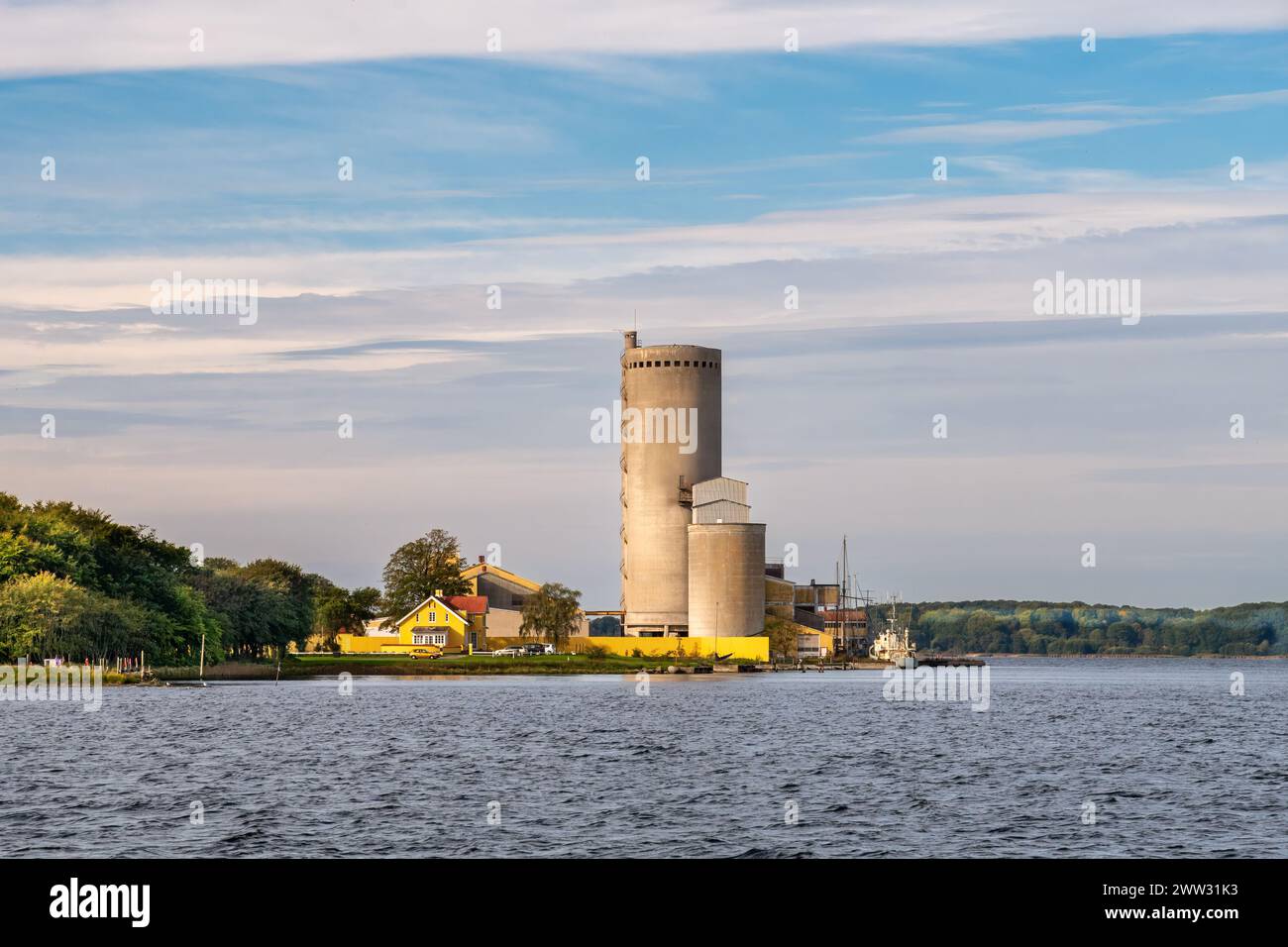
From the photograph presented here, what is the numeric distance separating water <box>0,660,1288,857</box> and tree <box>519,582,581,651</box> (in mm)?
89260

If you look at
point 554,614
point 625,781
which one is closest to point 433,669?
point 554,614

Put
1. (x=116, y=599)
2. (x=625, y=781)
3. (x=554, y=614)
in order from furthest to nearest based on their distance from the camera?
(x=554, y=614)
(x=116, y=599)
(x=625, y=781)

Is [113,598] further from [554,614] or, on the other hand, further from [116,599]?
[554,614]

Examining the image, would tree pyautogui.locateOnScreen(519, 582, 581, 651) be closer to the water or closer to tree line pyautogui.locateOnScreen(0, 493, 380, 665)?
tree line pyautogui.locateOnScreen(0, 493, 380, 665)

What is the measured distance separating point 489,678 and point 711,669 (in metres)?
35.6

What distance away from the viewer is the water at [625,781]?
39.1 metres

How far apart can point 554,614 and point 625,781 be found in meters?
140

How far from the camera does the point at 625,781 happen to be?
54156 millimetres

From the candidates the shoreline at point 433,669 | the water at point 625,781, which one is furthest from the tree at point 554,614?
the water at point 625,781

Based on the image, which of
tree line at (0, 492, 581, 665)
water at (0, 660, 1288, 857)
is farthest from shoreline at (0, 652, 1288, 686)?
water at (0, 660, 1288, 857)

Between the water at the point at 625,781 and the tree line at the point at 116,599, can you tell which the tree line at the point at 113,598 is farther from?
the water at the point at 625,781

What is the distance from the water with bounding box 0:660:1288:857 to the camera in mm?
39125
